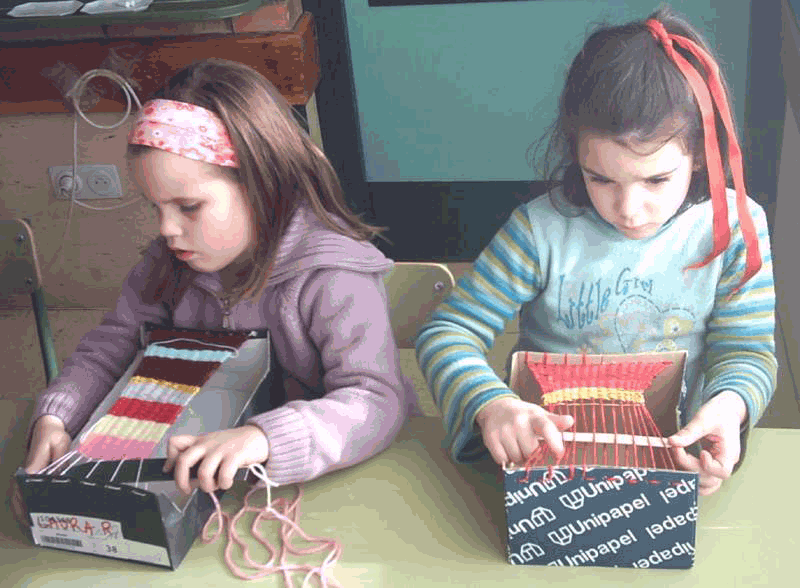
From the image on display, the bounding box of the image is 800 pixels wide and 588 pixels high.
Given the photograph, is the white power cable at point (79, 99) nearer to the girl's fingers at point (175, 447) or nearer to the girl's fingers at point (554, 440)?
the girl's fingers at point (175, 447)

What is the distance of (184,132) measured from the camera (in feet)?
3.84

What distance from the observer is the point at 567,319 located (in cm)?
135

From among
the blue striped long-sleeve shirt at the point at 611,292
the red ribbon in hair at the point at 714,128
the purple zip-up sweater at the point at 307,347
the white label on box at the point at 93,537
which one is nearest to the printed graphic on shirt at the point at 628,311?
the blue striped long-sleeve shirt at the point at 611,292

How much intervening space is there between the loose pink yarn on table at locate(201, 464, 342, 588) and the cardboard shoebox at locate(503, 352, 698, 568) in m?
0.20

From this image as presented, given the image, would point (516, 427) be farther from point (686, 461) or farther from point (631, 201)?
point (631, 201)

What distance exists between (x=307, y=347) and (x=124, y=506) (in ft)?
1.22

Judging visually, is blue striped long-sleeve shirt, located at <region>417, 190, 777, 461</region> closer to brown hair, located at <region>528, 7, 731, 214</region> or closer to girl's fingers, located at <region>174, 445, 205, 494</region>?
brown hair, located at <region>528, 7, 731, 214</region>

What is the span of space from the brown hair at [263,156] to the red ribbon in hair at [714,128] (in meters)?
0.46

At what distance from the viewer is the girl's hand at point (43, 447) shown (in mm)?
Result: 1149

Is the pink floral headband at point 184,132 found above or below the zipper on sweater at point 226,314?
above

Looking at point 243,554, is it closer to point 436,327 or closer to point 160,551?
point 160,551

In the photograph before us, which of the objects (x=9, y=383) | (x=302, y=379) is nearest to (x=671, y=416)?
(x=302, y=379)

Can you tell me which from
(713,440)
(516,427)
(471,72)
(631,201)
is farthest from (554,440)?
(471,72)

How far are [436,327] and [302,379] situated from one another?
0.67 feet
